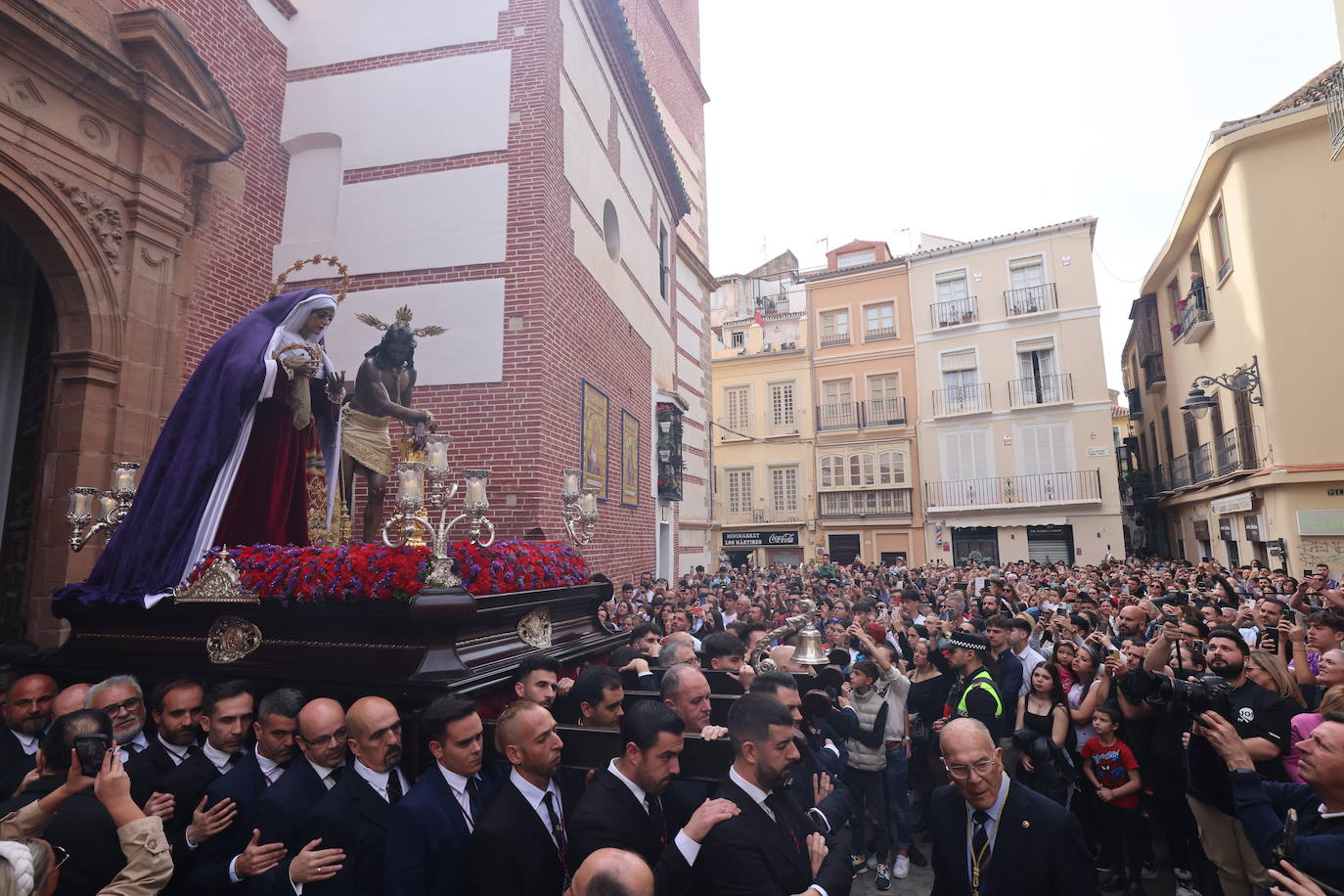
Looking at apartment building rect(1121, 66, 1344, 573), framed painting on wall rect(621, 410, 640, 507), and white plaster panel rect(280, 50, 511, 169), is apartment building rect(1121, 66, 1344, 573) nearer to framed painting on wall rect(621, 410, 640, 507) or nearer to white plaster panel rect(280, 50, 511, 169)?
framed painting on wall rect(621, 410, 640, 507)

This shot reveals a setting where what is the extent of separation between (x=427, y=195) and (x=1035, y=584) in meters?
12.6

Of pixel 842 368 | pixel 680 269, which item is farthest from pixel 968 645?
pixel 842 368

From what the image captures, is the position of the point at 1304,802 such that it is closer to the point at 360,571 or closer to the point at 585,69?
the point at 360,571

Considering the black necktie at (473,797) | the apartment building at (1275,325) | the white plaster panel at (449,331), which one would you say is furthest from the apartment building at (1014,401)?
the black necktie at (473,797)

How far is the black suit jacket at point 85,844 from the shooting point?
287cm

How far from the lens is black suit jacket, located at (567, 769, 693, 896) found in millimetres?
2607

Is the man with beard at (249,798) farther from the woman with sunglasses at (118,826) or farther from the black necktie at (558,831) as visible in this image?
the black necktie at (558,831)

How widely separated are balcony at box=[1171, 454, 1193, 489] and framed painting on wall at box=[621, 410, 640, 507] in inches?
687

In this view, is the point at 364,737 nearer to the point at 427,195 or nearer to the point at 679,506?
the point at 427,195

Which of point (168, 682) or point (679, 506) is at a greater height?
point (679, 506)

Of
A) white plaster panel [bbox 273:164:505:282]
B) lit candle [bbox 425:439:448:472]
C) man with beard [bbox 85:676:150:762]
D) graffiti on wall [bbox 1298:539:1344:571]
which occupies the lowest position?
man with beard [bbox 85:676:150:762]

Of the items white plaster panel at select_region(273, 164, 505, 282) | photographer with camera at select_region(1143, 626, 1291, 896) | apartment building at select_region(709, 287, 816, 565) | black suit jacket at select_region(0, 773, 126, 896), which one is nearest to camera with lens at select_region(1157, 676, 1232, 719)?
photographer with camera at select_region(1143, 626, 1291, 896)

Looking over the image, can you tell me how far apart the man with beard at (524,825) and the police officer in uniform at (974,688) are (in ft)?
10.5

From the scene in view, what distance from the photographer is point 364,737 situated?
10.4ft
